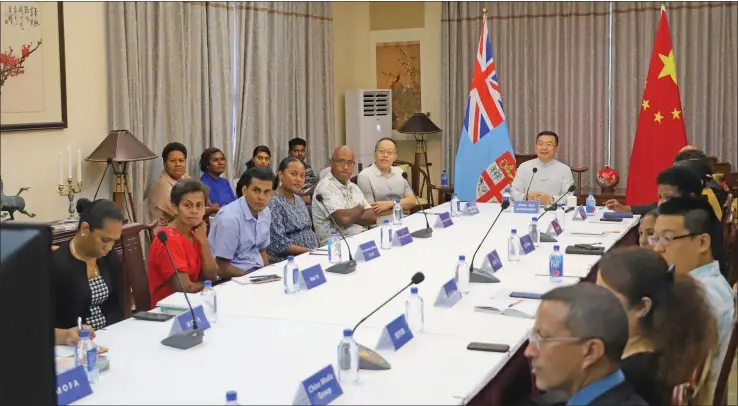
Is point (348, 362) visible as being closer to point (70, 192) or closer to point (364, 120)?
point (70, 192)

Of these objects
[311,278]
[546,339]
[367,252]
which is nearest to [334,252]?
[367,252]

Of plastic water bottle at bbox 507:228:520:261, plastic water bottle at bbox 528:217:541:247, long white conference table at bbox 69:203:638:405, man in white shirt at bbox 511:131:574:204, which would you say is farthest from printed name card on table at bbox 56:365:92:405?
man in white shirt at bbox 511:131:574:204

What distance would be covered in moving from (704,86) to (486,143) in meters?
2.21

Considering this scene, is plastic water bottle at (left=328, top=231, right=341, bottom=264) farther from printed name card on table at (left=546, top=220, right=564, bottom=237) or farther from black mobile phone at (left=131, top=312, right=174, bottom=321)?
printed name card on table at (left=546, top=220, right=564, bottom=237)

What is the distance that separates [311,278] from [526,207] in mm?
2665

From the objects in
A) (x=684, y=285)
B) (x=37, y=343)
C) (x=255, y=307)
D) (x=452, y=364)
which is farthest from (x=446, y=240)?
(x=37, y=343)

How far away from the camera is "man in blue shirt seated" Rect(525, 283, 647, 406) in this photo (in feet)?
5.29

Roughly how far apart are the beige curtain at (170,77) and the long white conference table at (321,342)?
7.60 feet

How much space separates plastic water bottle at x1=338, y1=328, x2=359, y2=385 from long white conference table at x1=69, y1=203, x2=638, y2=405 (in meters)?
0.04

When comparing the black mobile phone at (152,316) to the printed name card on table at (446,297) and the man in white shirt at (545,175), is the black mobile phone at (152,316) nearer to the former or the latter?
the printed name card on table at (446,297)

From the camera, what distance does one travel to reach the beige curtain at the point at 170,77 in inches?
221

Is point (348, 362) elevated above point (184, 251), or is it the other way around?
point (184, 251)

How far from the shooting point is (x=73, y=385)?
2074 millimetres

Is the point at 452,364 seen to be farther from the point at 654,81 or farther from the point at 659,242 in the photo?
the point at 654,81
